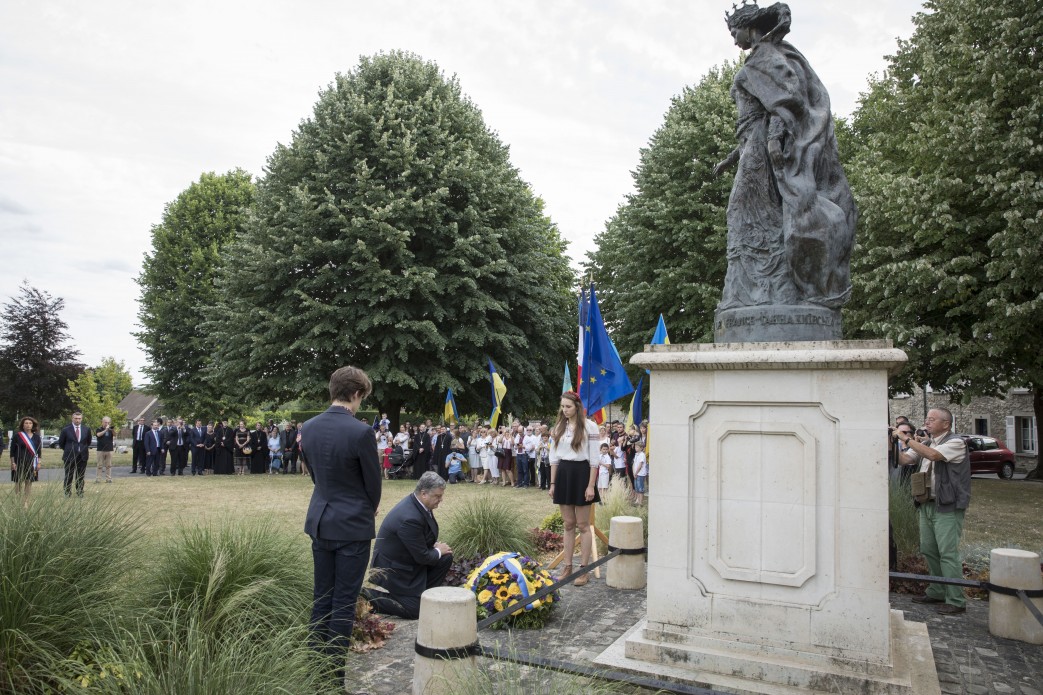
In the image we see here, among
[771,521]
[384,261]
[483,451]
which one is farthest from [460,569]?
[384,261]

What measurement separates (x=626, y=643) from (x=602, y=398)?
616cm

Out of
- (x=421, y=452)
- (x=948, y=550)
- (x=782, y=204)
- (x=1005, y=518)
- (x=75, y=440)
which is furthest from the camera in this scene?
(x=421, y=452)

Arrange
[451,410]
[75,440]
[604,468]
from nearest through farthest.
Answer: [75,440] → [604,468] → [451,410]

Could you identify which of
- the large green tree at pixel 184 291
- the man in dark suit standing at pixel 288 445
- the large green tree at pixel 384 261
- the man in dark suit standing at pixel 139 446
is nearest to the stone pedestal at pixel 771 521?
the large green tree at pixel 384 261

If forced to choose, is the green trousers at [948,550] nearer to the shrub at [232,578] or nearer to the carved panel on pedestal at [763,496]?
the carved panel on pedestal at [763,496]

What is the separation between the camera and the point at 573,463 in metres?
7.61

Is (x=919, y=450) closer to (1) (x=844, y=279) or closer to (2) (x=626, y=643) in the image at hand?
(1) (x=844, y=279)

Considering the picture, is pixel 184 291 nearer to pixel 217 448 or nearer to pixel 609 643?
pixel 217 448

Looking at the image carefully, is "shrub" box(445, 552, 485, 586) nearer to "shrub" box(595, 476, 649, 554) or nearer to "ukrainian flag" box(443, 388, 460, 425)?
"shrub" box(595, 476, 649, 554)

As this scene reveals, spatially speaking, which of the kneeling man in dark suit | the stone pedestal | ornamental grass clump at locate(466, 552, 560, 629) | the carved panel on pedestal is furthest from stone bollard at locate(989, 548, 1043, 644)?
the kneeling man in dark suit

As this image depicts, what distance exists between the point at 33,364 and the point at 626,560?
28.7m

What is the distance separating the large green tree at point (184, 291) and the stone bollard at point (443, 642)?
30.7m

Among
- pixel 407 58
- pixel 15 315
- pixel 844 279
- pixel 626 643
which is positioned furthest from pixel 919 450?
pixel 15 315

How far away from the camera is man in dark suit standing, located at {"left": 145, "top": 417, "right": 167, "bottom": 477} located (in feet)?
78.3
